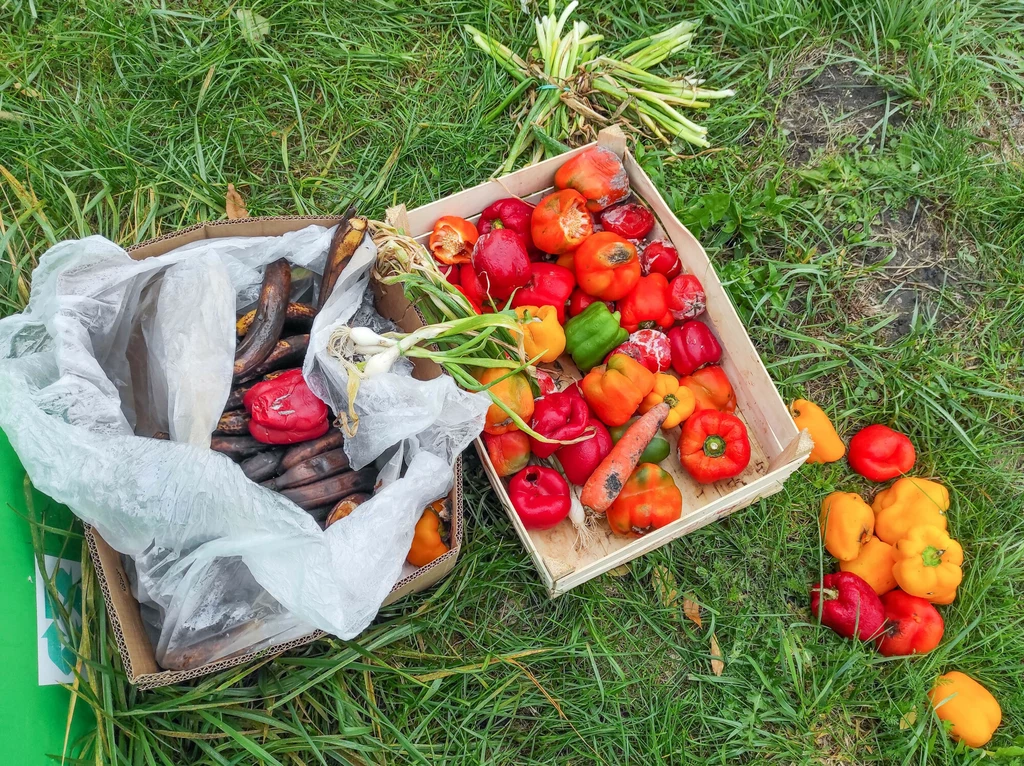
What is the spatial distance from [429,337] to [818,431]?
148 cm

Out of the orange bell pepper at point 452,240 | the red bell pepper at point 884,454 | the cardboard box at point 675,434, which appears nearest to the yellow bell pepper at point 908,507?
the red bell pepper at point 884,454

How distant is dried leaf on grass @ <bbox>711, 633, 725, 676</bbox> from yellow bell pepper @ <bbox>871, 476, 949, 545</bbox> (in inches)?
28.9

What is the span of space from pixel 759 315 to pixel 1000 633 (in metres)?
1.41

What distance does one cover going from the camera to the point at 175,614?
1950 millimetres

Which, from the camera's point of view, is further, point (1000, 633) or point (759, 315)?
point (759, 315)

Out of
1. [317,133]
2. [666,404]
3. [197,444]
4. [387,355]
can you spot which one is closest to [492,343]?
[387,355]

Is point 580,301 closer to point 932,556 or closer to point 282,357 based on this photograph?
point 282,357

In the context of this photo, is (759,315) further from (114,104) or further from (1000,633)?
(114,104)

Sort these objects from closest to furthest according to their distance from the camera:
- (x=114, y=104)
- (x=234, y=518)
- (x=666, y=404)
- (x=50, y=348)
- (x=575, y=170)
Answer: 1. (x=234, y=518)
2. (x=50, y=348)
3. (x=666, y=404)
4. (x=575, y=170)
5. (x=114, y=104)

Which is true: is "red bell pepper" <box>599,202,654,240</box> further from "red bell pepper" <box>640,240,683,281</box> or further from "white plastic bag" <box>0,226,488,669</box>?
"white plastic bag" <box>0,226,488,669</box>

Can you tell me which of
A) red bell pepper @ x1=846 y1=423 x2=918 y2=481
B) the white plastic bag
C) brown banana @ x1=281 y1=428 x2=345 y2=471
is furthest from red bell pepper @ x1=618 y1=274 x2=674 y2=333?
brown banana @ x1=281 y1=428 x2=345 y2=471

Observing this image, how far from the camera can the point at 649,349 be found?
257 cm

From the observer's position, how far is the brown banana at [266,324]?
2129 millimetres

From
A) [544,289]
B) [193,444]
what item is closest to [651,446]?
[544,289]
